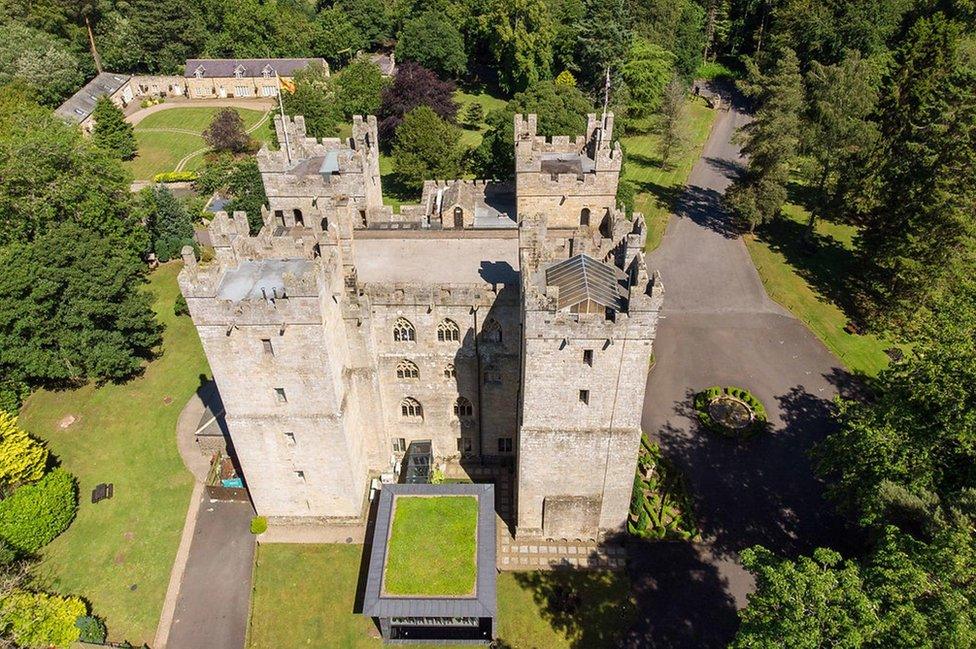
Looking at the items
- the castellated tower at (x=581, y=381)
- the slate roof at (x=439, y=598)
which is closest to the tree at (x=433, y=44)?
the castellated tower at (x=581, y=381)

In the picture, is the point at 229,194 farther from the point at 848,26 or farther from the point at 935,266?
the point at 848,26

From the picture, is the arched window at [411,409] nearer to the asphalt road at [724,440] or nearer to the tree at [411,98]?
the asphalt road at [724,440]

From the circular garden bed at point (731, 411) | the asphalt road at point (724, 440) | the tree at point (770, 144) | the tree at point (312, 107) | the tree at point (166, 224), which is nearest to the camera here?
the asphalt road at point (724, 440)

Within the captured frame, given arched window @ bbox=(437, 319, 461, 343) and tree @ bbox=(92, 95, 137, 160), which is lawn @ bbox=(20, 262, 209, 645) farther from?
tree @ bbox=(92, 95, 137, 160)

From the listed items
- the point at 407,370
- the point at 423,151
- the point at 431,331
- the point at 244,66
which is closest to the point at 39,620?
the point at 407,370

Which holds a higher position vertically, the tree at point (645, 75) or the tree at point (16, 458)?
the tree at point (645, 75)

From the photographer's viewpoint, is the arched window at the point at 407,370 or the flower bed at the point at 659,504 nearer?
the flower bed at the point at 659,504
